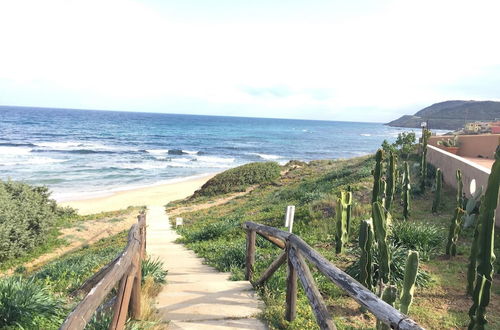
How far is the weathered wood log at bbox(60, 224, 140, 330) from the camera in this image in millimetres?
2674

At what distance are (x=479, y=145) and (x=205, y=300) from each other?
19.9 m

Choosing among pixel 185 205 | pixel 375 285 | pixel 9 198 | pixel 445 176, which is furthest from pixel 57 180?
pixel 375 285

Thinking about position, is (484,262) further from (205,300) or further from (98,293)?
(98,293)

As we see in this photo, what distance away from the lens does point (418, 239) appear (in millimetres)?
8250

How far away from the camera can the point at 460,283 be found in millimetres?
6605

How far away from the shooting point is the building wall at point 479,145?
63.7 feet

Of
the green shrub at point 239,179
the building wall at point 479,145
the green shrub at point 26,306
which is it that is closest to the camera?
the green shrub at point 26,306

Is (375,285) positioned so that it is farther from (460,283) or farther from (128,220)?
(128,220)

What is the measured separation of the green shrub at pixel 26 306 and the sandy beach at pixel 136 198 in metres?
19.6

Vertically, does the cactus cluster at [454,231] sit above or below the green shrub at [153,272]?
above

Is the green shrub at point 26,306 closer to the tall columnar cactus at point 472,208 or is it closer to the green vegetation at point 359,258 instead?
the green vegetation at point 359,258

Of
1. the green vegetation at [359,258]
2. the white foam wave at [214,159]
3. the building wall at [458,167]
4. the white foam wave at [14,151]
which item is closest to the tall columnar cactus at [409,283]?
the green vegetation at [359,258]

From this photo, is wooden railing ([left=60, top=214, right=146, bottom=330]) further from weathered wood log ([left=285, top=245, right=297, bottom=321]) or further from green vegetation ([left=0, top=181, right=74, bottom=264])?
green vegetation ([left=0, top=181, right=74, bottom=264])

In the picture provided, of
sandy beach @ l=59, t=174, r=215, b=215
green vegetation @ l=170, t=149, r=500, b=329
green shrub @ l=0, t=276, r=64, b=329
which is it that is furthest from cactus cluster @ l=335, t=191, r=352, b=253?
sandy beach @ l=59, t=174, r=215, b=215
